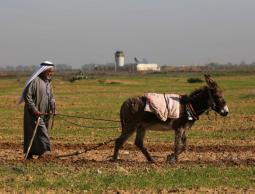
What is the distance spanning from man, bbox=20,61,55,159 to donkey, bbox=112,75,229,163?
1.69 m

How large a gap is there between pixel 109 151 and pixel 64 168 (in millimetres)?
3956

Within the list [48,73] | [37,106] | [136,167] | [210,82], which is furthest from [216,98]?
[37,106]

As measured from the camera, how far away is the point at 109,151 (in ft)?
53.6

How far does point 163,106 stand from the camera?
13.2 metres

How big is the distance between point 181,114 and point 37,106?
325cm

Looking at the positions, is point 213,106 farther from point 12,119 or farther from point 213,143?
point 12,119

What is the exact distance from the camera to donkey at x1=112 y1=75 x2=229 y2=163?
13.4 metres

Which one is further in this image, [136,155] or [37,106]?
[136,155]

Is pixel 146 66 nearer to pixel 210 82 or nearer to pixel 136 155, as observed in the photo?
pixel 136 155

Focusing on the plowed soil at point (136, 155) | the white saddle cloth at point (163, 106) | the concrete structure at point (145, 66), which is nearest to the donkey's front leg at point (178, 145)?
the plowed soil at point (136, 155)

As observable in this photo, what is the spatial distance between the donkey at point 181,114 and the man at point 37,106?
1.69 meters

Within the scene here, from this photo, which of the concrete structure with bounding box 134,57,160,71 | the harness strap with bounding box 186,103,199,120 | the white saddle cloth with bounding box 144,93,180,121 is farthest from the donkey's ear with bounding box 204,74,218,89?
the concrete structure with bounding box 134,57,160,71

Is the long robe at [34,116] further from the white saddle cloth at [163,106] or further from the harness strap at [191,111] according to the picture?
the harness strap at [191,111]

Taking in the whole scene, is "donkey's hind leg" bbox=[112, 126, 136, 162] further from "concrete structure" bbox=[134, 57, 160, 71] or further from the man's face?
"concrete structure" bbox=[134, 57, 160, 71]
